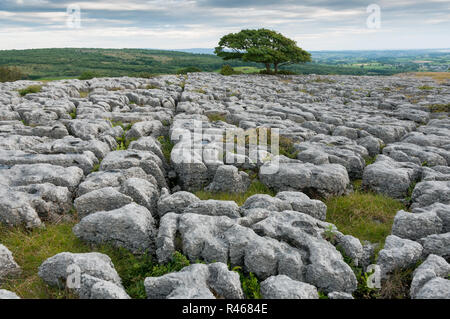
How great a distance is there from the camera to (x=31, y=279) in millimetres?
7586

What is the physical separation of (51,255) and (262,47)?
7538 centimetres

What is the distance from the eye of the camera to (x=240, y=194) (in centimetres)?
1301

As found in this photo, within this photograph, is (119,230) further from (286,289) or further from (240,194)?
(240,194)

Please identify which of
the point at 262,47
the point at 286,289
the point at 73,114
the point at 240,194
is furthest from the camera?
the point at 262,47

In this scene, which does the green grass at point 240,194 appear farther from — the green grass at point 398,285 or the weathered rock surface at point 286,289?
the green grass at point 398,285

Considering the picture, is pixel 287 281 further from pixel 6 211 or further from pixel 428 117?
pixel 428 117

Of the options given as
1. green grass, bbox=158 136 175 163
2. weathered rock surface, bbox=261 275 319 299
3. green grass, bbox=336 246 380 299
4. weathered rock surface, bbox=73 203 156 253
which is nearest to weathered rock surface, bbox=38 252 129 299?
weathered rock surface, bbox=73 203 156 253

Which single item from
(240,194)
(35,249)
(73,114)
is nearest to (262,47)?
(73,114)

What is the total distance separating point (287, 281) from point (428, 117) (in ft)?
86.3

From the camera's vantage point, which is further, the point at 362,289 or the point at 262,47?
the point at 262,47

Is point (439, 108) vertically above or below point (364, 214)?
above

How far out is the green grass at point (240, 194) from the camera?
1247 centimetres

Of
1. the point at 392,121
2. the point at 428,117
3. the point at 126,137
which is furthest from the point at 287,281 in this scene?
the point at 428,117

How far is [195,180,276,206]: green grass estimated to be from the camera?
12470mm
